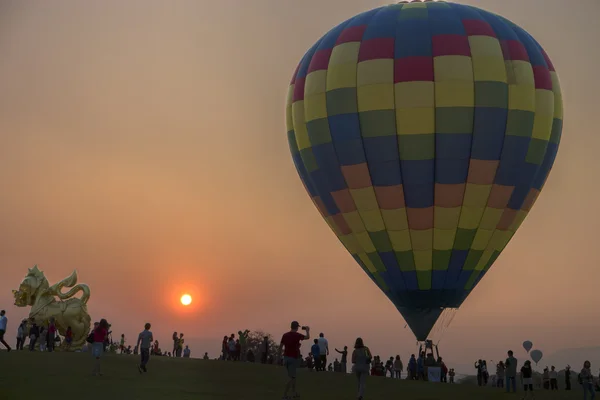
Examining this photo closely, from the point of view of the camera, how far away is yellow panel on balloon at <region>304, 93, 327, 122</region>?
32.5 meters

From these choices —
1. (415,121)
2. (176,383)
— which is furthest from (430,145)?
(176,383)

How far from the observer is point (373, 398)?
63.9 ft

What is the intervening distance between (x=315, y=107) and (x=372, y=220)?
5.11 metres

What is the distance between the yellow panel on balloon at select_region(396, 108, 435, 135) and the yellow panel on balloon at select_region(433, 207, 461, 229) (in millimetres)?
3028

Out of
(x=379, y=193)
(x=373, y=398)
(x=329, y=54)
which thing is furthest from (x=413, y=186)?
(x=373, y=398)

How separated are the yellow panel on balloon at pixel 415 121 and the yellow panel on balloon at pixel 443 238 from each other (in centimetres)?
386

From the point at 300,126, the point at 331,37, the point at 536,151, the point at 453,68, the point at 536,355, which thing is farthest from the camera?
the point at 536,355

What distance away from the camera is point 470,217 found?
31438 mm

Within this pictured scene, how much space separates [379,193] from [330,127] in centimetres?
326

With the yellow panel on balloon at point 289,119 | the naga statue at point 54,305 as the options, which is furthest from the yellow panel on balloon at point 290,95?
the naga statue at point 54,305

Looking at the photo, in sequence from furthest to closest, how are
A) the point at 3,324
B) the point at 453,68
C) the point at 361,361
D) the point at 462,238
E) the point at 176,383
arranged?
1. the point at 462,238
2. the point at 453,68
3. the point at 3,324
4. the point at 176,383
5. the point at 361,361

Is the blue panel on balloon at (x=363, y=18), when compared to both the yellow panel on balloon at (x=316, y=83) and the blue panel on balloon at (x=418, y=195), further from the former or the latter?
the blue panel on balloon at (x=418, y=195)

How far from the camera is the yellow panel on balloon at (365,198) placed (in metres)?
31.7

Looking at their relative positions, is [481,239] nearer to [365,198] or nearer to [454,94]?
[365,198]
